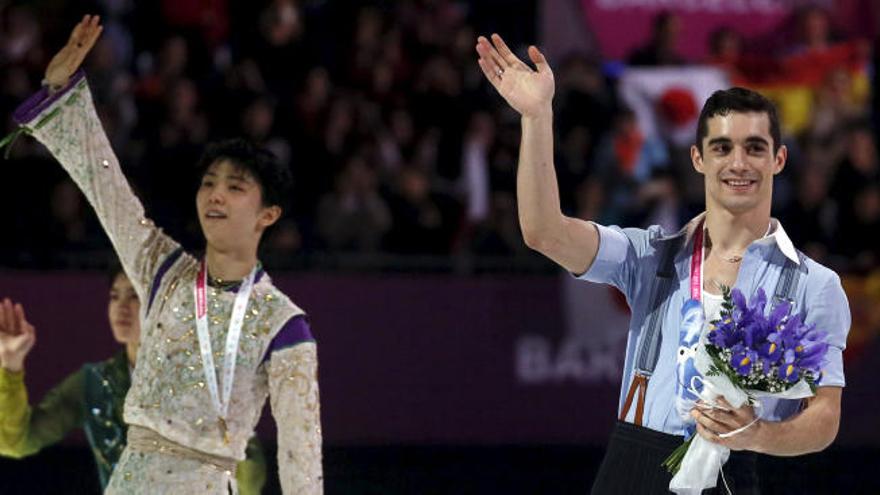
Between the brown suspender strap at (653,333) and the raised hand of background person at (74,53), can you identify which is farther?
the raised hand of background person at (74,53)

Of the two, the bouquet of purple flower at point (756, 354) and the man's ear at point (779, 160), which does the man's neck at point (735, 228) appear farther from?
the bouquet of purple flower at point (756, 354)

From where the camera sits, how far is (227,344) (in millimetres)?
5160

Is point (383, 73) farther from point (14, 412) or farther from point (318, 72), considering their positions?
point (14, 412)

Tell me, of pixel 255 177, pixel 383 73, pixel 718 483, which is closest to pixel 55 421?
pixel 255 177

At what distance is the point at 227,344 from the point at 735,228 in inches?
62.5

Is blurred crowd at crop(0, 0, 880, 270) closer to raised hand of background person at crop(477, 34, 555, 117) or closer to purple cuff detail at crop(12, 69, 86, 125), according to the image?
purple cuff detail at crop(12, 69, 86, 125)

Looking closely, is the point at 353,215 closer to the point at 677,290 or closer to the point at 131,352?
the point at 131,352

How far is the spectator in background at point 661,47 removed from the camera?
1166 cm

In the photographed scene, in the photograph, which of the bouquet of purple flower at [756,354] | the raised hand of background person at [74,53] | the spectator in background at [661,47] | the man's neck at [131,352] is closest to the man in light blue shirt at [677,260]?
the bouquet of purple flower at [756,354]

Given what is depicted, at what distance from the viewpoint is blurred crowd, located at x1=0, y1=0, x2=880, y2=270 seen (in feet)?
32.3

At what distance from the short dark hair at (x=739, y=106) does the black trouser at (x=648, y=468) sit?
78cm

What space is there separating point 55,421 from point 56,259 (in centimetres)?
364

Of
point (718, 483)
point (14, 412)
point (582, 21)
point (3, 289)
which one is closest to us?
point (718, 483)

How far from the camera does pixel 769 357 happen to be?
160 inches
